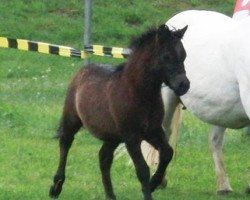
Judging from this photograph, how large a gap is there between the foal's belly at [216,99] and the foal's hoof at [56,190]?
53.6 inches

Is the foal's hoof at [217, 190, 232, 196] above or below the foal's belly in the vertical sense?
below

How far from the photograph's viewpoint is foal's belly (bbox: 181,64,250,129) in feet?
25.7

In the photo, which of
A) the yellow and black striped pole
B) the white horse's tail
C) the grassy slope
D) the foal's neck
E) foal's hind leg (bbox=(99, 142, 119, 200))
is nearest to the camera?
the foal's neck

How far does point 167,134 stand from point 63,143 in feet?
4.85

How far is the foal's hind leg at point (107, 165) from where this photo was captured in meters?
8.01

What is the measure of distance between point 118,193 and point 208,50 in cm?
148

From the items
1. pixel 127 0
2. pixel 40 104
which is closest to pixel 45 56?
pixel 127 0

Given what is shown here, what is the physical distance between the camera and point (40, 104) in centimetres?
1411

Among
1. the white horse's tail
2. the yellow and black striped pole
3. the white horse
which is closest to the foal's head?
the white horse

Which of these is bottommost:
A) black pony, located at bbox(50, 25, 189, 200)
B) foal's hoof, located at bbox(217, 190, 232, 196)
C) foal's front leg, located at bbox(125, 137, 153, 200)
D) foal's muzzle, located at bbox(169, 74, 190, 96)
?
foal's hoof, located at bbox(217, 190, 232, 196)

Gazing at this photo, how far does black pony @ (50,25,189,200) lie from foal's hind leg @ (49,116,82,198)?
6.5 inches

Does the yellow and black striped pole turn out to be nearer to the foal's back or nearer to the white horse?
the white horse

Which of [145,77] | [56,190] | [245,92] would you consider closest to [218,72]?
[245,92]

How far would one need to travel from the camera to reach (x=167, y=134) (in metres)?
9.26
